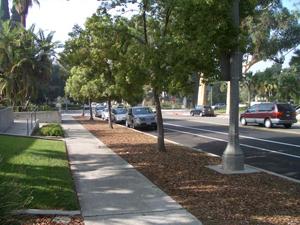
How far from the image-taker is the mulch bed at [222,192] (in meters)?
7.50

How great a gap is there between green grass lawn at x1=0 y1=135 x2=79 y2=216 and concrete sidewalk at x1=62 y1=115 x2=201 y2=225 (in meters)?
0.30

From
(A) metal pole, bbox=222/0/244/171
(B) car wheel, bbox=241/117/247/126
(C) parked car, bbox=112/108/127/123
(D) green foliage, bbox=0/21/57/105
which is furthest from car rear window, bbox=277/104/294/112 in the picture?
(A) metal pole, bbox=222/0/244/171

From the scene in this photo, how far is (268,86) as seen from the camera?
3792 inches

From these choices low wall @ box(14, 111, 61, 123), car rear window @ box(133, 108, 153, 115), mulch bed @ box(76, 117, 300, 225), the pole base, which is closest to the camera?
mulch bed @ box(76, 117, 300, 225)

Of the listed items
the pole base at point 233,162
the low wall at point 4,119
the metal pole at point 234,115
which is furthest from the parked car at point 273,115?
the pole base at point 233,162

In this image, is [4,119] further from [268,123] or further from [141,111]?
[268,123]

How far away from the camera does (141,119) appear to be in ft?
105

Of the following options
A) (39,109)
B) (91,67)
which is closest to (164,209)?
(91,67)

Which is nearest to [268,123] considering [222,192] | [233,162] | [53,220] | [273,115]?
[273,115]

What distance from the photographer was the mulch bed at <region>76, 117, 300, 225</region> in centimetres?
750

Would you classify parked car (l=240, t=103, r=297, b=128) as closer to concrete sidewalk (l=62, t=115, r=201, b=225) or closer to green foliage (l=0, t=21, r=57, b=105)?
green foliage (l=0, t=21, r=57, b=105)

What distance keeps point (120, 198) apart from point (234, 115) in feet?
14.2

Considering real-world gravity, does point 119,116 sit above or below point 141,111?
below

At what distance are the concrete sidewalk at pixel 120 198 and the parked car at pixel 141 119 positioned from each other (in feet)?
60.1
